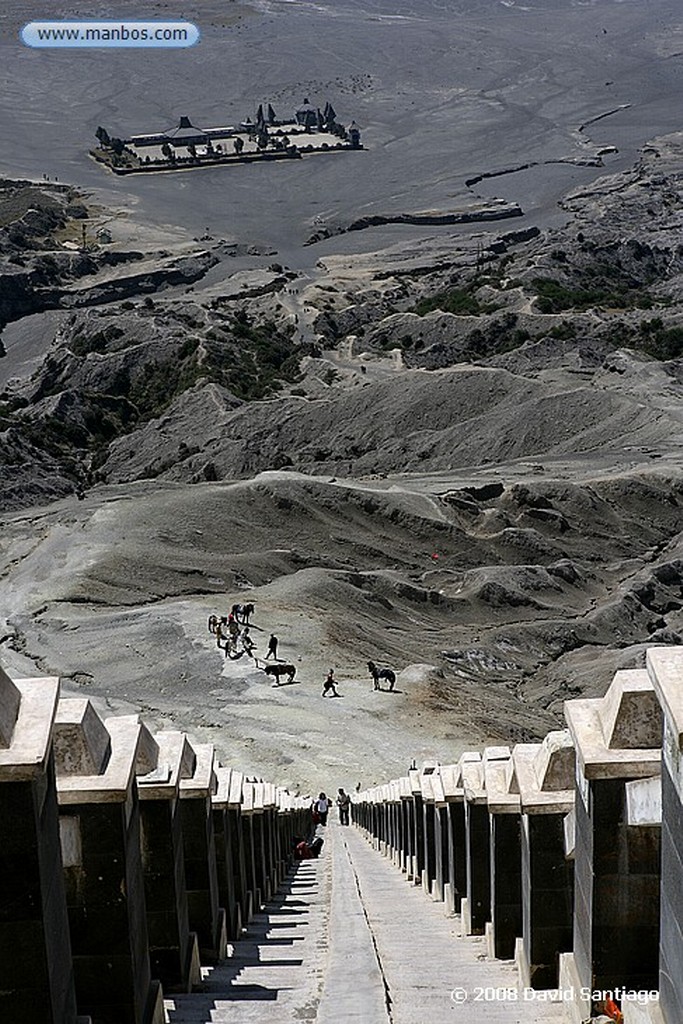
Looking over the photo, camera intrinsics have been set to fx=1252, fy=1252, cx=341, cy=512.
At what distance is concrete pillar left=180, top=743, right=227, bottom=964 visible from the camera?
714 cm

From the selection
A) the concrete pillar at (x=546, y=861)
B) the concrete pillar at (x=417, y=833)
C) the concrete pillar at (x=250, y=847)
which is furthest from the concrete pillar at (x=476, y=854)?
the concrete pillar at (x=417, y=833)

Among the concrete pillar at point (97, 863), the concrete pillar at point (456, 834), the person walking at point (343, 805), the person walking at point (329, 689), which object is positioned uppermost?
the concrete pillar at point (97, 863)

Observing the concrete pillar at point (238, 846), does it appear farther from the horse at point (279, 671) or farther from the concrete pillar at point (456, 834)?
the horse at point (279, 671)

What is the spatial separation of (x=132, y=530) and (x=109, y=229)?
104m

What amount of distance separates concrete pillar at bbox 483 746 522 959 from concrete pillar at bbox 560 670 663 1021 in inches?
63.7

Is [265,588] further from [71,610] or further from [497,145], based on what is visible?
[497,145]

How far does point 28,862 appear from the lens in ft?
12.9

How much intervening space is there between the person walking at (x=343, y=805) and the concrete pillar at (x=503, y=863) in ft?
72.1

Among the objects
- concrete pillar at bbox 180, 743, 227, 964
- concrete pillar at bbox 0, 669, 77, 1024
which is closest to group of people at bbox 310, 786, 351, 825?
concrete pillar at bbox 180, 743, 227, 964

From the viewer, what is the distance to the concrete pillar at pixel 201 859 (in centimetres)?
714

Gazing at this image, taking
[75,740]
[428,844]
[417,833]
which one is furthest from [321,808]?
[75,740]

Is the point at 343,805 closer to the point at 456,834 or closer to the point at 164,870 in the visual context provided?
the point at 456,834

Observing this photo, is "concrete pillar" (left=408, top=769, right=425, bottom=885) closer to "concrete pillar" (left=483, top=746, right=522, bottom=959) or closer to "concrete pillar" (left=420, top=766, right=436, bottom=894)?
"concrete pillar" (left=420, top=766, right=436, bottom=894)

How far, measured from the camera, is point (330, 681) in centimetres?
3519
